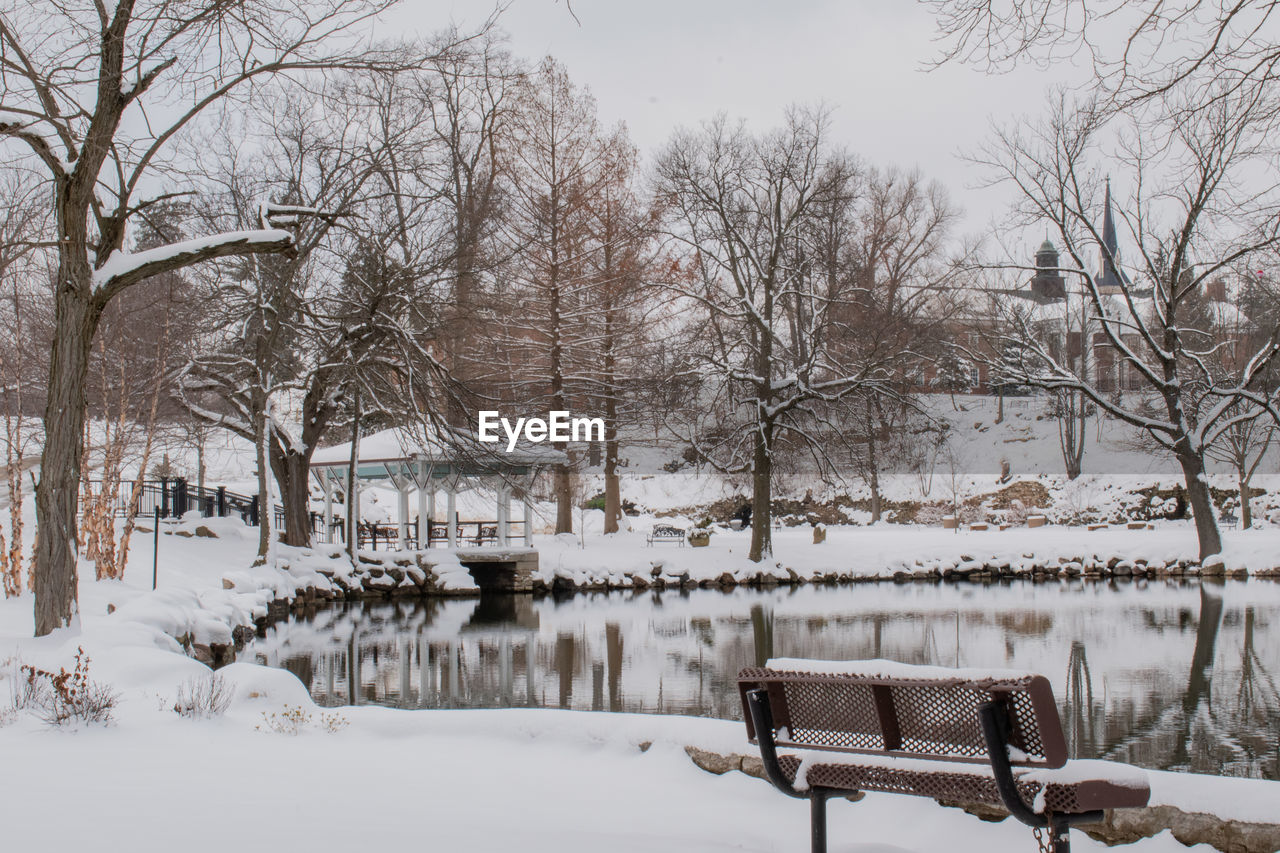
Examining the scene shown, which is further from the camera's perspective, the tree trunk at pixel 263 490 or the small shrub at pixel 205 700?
the tree trunk at pixel 263 490

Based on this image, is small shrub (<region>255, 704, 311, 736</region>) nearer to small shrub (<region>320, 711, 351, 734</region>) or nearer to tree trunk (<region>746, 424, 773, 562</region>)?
small shrub (<region>320, 711, 351, 734</region>)

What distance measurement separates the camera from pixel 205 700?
6797mm

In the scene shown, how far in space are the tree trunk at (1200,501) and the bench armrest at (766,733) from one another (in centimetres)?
2424

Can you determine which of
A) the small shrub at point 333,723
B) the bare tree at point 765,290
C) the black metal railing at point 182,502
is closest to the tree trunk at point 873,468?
the bare tree at point 765,290

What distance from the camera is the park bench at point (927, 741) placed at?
3510 mm

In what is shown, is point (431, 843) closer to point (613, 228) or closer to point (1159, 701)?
point (1159, 701)

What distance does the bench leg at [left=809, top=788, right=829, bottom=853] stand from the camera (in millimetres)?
4199

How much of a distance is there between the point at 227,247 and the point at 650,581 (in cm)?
1864

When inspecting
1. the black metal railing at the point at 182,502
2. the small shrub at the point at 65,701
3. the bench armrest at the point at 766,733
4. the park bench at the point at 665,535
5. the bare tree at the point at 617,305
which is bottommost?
the park bench at the point at 665,535

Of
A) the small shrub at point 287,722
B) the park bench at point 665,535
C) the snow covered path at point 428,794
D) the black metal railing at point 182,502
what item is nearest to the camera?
the snow covered path at point 428,794

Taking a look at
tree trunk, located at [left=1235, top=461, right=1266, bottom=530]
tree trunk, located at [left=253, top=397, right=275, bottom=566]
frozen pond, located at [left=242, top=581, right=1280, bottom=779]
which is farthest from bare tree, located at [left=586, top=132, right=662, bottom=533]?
tree trunk, located at [left=1235, top=461, right=1266, bottom=530]

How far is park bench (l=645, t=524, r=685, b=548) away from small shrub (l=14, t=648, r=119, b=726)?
2490 centimetres

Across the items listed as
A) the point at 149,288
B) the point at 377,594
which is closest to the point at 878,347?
the point at 377,594

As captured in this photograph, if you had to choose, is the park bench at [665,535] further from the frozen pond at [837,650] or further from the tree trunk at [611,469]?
the frozen pond at [837,650]
